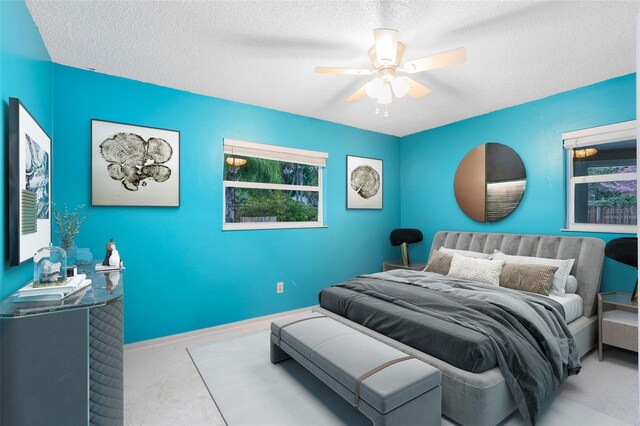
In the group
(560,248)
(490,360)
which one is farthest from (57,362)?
(560,248)

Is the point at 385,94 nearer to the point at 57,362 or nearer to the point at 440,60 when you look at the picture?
the point at 440,60

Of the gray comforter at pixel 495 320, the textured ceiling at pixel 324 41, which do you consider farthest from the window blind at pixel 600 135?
the gray comforter at pixel 495 320

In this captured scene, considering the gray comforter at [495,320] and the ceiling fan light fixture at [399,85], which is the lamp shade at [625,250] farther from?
the ceiling fan light fixture at [399,85]

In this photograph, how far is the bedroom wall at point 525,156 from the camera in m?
2.93

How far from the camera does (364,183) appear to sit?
14.9 ft

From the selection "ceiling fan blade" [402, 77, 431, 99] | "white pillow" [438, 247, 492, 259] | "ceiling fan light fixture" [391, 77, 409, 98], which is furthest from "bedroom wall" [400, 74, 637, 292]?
"ceiling fan light fixture" [391, 77, 409, 98]

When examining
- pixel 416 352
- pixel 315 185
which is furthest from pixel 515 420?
pixel 315 185

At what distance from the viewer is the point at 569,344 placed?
7.39 ft

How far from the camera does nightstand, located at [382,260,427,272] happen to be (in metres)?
4.22

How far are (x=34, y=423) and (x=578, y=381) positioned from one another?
3.34 meters

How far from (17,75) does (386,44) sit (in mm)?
2145

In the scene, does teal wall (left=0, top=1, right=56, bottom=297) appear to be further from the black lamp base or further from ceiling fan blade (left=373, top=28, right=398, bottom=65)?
the black lamp base

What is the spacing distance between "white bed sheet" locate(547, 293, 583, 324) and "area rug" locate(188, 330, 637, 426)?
600 millimetres

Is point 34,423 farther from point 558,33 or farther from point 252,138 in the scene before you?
point 558,33
